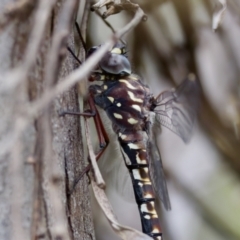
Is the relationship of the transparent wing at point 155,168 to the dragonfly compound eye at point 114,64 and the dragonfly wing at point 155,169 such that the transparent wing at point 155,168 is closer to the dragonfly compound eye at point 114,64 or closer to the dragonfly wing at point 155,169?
the dragonfly wing at point 155,169

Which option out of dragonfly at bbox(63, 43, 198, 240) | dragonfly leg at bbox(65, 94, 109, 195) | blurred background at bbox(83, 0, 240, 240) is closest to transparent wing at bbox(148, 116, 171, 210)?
dragonfly at bbox(63, 43, 198, 240)

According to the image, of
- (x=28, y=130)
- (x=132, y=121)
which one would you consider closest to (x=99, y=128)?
(x=132, y=121)

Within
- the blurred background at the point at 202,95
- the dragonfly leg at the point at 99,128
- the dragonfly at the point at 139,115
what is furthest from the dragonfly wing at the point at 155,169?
the blurred background at the point at 202,95

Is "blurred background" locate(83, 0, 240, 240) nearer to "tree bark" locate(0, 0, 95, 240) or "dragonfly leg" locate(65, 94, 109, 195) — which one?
"dragonfly leg" locate(65, 94, 109, 195)

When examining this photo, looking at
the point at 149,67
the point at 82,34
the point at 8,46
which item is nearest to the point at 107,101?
the point at 82,34

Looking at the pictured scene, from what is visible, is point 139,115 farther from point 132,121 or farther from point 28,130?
point 28,130

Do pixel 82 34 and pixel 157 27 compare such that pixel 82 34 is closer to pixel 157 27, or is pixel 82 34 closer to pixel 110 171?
pixel 110 171

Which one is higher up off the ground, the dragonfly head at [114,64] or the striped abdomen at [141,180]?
the dragonfly head at [114,64]
